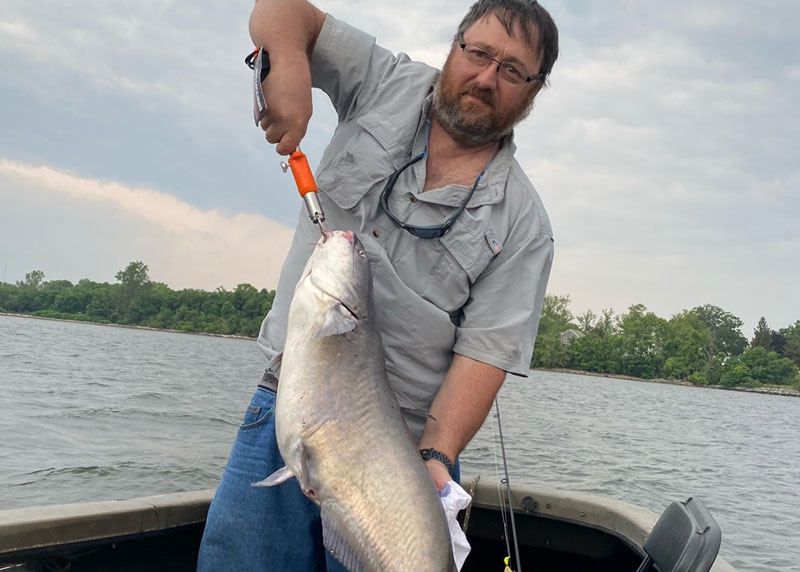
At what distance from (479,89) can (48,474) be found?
10.6m

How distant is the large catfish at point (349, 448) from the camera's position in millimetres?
1895

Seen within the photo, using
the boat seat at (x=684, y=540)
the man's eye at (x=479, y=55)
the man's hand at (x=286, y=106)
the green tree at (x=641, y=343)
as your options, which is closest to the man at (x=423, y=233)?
the man's eye at (x=479, y=55)

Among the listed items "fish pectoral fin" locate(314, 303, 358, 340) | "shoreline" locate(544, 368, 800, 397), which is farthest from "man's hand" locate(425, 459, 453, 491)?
"shoreline" locate(544, 368, 800, 397)

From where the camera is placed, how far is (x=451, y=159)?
2.79 meters

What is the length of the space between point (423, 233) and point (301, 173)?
0.53 meters

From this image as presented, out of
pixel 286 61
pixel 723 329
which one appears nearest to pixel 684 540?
pixel 286 61

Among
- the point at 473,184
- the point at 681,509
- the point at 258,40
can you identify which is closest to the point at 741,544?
the point at 681,509

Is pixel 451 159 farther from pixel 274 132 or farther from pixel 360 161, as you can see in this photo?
pixel 274 132

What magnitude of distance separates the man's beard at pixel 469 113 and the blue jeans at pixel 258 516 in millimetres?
1226

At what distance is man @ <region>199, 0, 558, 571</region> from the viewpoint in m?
2.50

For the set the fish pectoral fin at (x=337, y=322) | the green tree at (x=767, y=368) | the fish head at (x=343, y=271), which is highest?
the green tree at (x=767, y=368)

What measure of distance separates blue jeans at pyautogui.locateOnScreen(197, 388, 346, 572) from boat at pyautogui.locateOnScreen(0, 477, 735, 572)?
2.48ft

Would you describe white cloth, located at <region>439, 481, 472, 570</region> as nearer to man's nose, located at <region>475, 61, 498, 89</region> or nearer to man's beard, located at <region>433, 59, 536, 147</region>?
man's beard, located at <region>433, 59, 536, 147</region>

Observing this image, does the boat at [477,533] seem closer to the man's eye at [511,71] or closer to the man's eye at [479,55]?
the man's eye at [511,71]
